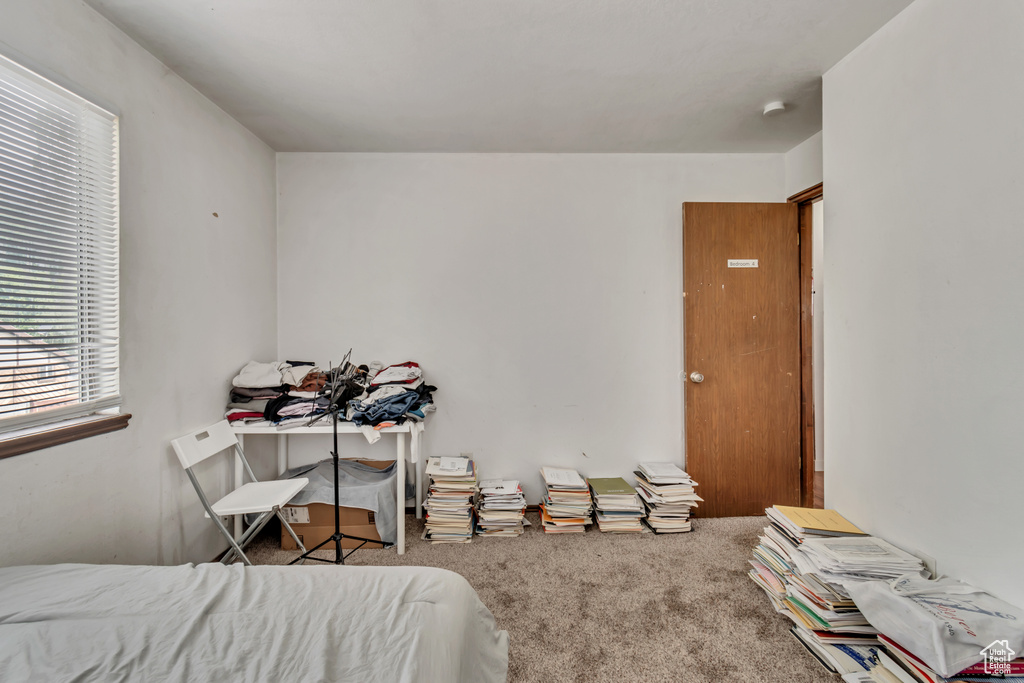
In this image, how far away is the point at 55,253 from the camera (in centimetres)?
154

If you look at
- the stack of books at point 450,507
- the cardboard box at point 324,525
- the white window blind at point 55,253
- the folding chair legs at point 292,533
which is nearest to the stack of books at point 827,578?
the stack of books at point 450,507

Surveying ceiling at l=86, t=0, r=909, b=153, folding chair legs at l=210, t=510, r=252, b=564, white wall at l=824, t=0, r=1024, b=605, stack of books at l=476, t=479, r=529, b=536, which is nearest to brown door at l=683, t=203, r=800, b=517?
ceiling at l=86, t=0, r=909, b=153

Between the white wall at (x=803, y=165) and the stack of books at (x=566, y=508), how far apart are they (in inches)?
102

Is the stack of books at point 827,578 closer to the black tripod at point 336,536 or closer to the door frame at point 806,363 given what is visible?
the door frame at point 806,363

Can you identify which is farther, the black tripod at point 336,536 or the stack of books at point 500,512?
the stack of books at point 500,512

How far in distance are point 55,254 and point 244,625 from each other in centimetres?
154

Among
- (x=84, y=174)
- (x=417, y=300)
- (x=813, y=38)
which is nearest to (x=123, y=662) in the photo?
(x=84, y=174)

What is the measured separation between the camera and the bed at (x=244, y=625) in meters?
0.97

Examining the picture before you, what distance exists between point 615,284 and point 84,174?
9.41 ft

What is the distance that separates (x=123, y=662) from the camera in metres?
0.98

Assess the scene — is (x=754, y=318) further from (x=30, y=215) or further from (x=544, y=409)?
(x=30, y=215)

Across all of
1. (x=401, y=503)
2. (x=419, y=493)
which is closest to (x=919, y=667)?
(x=401, y=503)

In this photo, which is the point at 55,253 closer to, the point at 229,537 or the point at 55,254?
the point at 55,254

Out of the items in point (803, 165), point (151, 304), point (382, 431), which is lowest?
point (382, 431)
